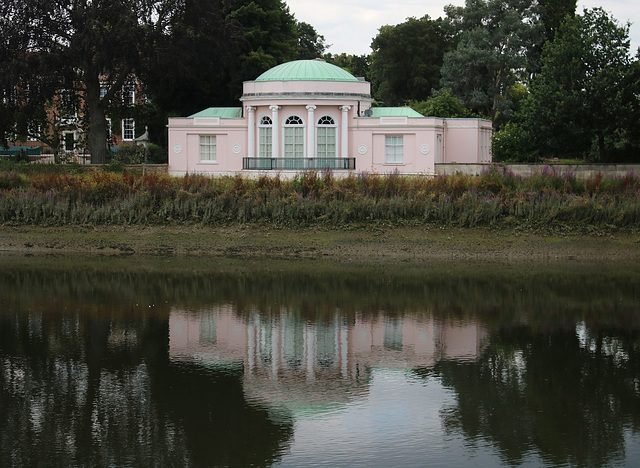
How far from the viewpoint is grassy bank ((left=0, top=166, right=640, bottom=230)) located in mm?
33531

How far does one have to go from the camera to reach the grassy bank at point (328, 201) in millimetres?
33531

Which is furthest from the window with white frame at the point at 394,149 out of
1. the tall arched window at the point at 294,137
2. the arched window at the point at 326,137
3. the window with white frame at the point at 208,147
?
the window with white frame at the point at 208,147

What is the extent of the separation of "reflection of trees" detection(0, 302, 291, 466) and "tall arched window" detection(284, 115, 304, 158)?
27868 mm

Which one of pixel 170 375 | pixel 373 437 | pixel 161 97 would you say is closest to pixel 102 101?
pixel 161 97

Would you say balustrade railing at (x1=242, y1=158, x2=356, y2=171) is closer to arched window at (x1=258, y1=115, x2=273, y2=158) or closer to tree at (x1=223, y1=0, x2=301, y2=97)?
arched window at (x1=258, y1=115, x2=273, y2=158)

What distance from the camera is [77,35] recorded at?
45.9 m

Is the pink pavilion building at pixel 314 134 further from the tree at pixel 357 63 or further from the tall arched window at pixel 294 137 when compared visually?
the tree at pixel 357 63

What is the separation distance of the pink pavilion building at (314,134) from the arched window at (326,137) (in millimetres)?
47

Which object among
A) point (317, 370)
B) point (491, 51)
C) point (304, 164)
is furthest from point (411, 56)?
point (317, 370)

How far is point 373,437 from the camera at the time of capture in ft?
44.2

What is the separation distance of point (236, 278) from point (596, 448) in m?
15.1

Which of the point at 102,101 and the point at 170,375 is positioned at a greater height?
the point at 102,101

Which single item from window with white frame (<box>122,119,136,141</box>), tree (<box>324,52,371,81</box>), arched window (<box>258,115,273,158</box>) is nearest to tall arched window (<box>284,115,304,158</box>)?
arched window (<box>258,115,273,158</box>)

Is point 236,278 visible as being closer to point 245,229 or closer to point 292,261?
point 292,261
